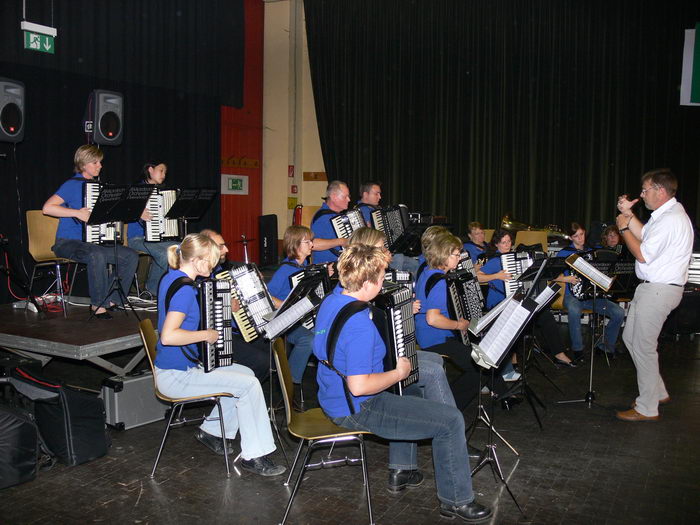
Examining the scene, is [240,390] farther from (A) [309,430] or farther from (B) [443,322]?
(B) [443,322]

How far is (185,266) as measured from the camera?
4.54 metres

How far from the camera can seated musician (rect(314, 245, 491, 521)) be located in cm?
362

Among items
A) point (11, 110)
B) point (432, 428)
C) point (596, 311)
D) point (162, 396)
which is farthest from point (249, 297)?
point (11, 110)

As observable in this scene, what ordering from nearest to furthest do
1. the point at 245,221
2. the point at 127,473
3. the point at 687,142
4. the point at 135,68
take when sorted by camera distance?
the point at 127,473
the point at 135,68
the point at 687,142
the point at 245,221

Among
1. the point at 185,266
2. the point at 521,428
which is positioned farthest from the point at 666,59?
the point at 185,266

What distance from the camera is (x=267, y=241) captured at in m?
13.5

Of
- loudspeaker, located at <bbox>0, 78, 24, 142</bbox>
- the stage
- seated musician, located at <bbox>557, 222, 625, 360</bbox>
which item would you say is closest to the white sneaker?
seated musician, located at <bbox>557, 222, 625, 360</bbox>

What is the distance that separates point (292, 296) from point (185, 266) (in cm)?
74

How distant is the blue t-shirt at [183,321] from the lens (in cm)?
439

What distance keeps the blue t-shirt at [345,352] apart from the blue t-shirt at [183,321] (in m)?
1.02

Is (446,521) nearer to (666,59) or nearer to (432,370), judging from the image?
(432,370)

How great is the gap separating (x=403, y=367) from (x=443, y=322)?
1.36 m

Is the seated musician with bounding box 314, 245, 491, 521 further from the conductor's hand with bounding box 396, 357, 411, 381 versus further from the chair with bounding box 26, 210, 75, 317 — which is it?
the chair with bounding box 26, 210, 75, 317

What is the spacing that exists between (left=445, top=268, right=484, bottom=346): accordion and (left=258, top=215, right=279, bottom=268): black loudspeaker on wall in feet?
26.6
